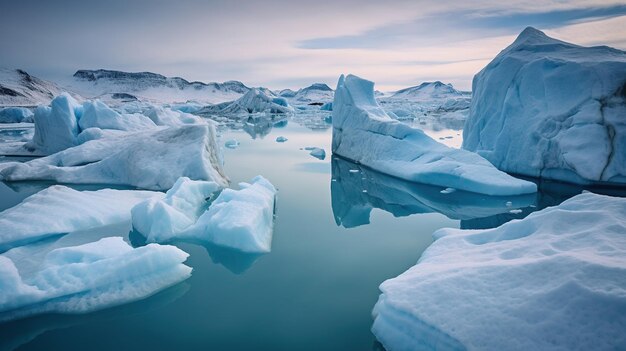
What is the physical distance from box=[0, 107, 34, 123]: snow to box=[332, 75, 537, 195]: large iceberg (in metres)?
20.7

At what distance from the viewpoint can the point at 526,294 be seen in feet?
6.01

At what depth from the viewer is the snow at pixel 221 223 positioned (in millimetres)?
3559

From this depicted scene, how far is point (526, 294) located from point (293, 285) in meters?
1.71

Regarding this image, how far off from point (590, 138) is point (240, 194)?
19.5 feet

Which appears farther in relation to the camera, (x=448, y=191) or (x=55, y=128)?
(x=55, y=128)

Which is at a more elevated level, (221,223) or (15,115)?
(15,115)

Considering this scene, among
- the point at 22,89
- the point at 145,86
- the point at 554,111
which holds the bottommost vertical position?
the point at 554,111

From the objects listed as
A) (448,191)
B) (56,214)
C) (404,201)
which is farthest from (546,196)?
(56,214)

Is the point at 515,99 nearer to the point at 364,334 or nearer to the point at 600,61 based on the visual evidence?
the point at 600,61

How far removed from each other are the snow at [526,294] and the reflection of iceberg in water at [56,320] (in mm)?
1625

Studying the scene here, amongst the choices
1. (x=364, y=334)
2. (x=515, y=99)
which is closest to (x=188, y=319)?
(x=364, y=334)

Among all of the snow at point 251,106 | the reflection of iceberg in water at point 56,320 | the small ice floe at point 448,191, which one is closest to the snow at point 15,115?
the snow at point 251,106

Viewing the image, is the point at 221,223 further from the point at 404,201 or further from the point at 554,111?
the point at 554,111

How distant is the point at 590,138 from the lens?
6078 mm
